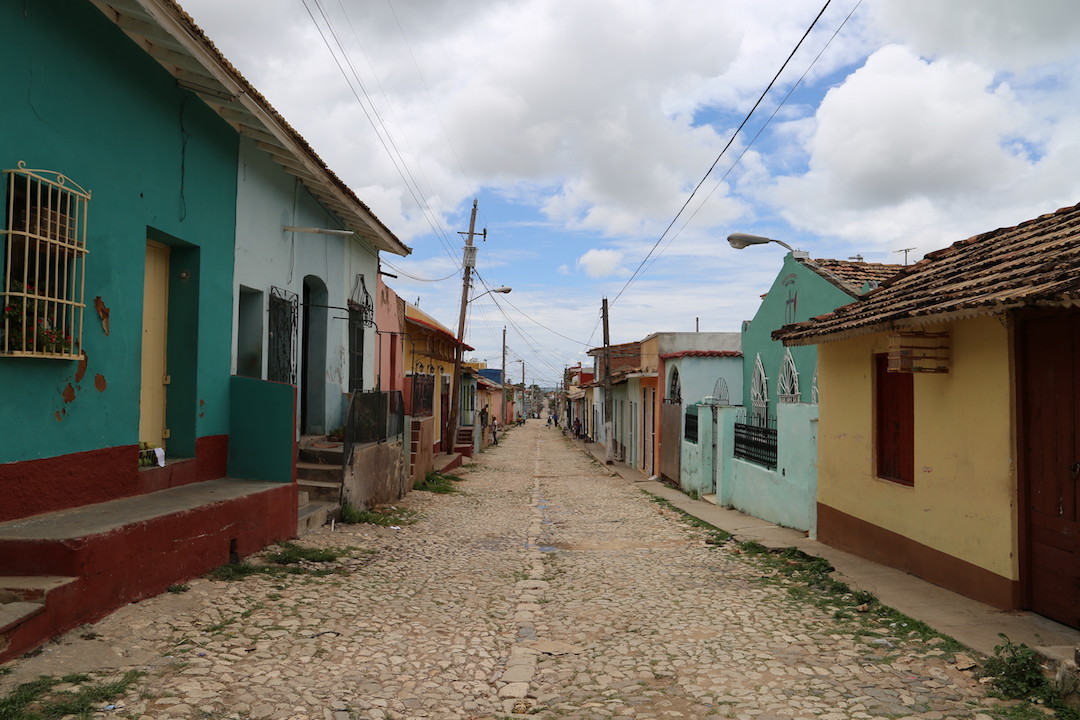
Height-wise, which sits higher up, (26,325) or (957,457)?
(26,325)

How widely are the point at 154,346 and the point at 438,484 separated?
369 inches

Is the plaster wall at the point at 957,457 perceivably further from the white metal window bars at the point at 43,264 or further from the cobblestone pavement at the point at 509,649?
the white metal window bars at the point at 43,264

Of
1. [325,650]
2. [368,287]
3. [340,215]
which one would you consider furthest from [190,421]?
[368,287]

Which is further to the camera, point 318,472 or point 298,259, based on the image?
point 298,259

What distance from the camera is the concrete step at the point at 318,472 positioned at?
32.3ft

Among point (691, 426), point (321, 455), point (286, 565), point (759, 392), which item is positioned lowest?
point (286, 565)

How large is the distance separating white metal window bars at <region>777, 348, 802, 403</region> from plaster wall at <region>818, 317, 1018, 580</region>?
18.2 feet

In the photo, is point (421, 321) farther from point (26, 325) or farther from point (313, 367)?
point (26, 325)

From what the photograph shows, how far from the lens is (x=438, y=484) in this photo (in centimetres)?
1598

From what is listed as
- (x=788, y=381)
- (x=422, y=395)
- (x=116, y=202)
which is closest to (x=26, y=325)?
(x=116, y=202)

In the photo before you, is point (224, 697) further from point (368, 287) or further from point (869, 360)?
point (368, 287)

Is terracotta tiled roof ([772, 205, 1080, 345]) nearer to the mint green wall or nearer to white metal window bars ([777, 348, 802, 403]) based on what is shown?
the mint green wall

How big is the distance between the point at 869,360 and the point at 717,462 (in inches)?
271

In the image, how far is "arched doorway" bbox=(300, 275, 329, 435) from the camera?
11.5 m
